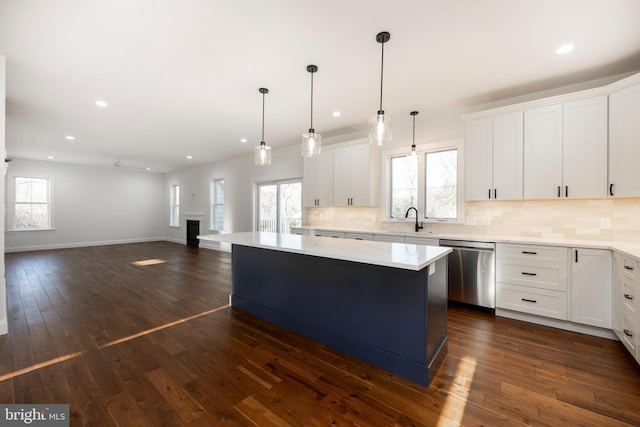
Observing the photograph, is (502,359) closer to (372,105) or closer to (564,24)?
(564,24)

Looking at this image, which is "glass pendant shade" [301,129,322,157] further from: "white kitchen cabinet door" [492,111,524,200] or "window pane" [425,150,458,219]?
"white kitchen cabinet door" [492,111,524,200]

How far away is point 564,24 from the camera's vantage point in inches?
82.3

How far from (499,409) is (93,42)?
425cm

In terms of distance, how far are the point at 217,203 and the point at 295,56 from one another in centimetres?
653

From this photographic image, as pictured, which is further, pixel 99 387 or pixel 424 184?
pixel 424 184

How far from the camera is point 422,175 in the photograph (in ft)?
13.5

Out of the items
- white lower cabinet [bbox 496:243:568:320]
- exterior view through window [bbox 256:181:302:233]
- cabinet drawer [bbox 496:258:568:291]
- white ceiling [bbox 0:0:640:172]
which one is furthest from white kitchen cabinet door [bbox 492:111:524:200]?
exterior view through window [bbox 256:181:302:233]

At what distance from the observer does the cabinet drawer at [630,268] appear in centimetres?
210

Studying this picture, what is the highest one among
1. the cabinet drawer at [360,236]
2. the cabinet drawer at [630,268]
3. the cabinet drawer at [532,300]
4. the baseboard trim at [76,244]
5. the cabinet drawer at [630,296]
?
the cabinet drawer at [360,236]

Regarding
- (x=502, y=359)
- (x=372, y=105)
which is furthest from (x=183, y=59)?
(x=502, y=359)

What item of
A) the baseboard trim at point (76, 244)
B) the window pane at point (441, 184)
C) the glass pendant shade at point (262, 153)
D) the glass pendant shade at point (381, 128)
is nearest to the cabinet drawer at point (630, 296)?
the window pane at point (441, 184)

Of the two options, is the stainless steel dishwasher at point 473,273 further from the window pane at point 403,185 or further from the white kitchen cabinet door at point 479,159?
the window pane at point 403,185

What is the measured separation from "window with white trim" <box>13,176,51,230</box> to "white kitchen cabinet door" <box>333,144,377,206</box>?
29.7 feet

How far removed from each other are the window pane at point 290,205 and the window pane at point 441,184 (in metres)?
2.94
